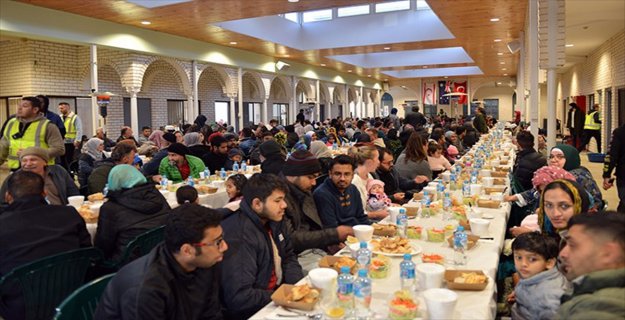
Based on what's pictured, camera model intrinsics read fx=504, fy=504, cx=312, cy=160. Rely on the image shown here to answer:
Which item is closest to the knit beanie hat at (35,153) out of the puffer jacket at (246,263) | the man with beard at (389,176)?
the puffer jacket at (246,263)

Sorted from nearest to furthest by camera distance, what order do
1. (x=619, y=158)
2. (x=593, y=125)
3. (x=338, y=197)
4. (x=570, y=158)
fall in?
(x=338, y=197) → (x=570, y=158) → (x=619, y=158) → (x=593, y=125)

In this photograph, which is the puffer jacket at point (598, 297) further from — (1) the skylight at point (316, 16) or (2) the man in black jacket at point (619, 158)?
(1) the skylight at point (316, 16)

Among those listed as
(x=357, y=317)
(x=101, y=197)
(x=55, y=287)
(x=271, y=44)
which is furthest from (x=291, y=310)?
(x=271, y=44)

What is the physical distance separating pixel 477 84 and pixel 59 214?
30708mm

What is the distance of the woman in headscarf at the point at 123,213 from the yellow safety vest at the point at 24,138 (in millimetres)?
2193

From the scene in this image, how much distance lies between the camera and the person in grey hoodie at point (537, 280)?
242cm

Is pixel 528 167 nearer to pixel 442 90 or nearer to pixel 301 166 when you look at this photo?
pixel 301 166

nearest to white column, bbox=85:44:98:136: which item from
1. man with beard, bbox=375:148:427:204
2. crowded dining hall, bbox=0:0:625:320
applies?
crowded dining hall, bbox=0:0:625:320

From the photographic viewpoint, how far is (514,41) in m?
13.5

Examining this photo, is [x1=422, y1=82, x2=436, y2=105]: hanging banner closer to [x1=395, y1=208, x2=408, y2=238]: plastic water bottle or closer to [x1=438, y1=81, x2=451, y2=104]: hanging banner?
[x1=438, y1=81, x2=451, y2=104]: hanging banner

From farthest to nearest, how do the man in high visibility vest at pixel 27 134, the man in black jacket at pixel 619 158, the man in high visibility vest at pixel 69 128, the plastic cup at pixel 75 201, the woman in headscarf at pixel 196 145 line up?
the man in high visibility vest at pixel 69 128 → the woman in headscarf at pixel 196 145 → the man in black jacket at pixel 619 158 → the man in high visibility vest at pixel 27 134 → the plastic cup at pixel 75 201

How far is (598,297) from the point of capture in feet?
5.60

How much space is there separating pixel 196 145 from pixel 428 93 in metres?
26.3

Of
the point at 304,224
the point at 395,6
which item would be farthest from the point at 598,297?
the point at 395,6
